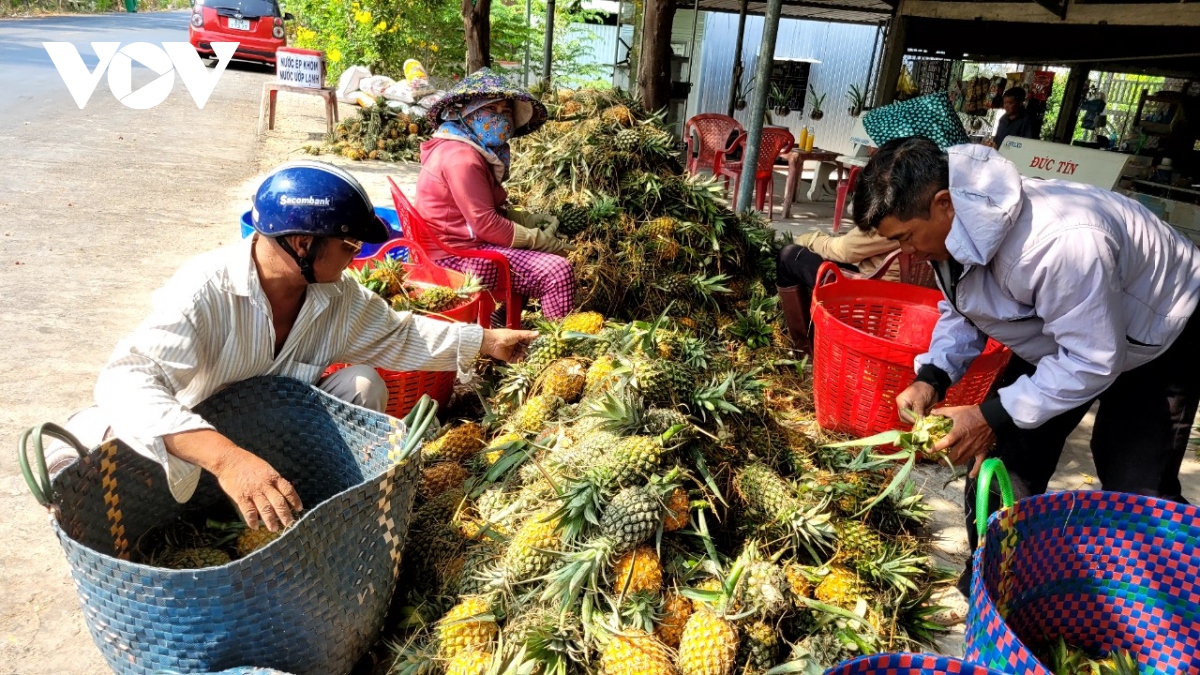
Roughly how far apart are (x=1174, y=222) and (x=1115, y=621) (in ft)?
20.9

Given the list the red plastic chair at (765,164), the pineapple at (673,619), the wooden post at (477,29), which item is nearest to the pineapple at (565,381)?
the pineapple at (673,619)

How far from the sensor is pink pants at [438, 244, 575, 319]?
4180 millimetres

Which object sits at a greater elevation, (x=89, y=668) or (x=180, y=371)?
(x=180, y=371)

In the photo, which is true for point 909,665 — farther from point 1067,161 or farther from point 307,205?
point 1067,161

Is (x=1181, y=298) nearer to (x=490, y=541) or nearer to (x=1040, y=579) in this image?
(x=1040, y=579)

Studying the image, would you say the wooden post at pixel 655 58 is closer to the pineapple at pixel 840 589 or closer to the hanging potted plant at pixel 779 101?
the pineapple at pixel 840 589

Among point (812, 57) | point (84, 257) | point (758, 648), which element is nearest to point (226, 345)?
point (758, 648)

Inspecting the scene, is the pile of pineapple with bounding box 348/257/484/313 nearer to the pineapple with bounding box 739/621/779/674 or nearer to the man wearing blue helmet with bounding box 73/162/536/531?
the man wearing blue helmet with bounding box 73/162/536/531

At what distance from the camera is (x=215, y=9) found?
17891 mm

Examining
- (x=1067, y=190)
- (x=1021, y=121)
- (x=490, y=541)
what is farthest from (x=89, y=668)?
(x=1021, y=121)

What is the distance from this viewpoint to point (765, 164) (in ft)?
28.5

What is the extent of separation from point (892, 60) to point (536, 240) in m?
7.01

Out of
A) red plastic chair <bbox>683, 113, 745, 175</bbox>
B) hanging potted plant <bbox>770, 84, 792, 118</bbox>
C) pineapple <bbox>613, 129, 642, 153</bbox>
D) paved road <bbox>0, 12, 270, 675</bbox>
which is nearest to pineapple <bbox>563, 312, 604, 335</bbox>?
pineapple <bbox>613, 129, 642, 153</bbox>

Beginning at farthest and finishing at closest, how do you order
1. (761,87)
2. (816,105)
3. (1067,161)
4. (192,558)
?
(816,105) < (1067,161) < (761,87) < (192,558)
